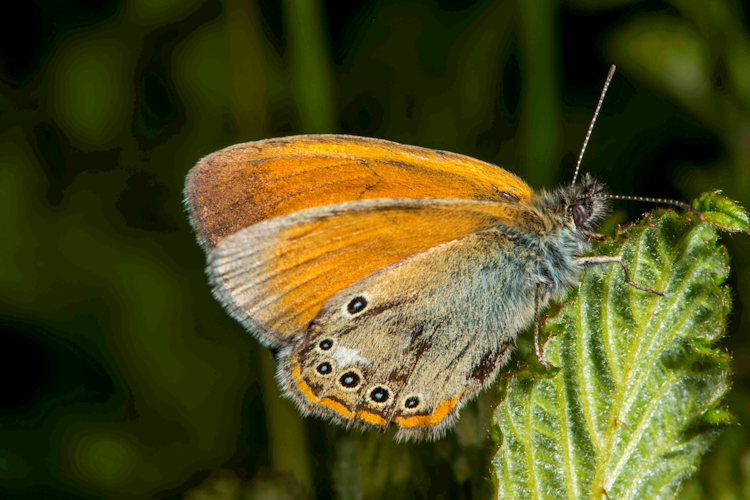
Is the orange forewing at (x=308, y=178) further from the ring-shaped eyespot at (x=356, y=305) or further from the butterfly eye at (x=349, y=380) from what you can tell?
the butterfly eye at (x=349, y=380)

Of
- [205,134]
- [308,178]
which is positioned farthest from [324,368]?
[205,134]

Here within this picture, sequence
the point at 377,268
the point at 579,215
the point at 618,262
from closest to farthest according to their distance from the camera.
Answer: the point at 618,262
the point at 377,268
the point at 579,215

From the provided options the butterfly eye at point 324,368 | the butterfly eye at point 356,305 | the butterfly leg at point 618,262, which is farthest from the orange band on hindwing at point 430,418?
the butterfly leg at point 618,262

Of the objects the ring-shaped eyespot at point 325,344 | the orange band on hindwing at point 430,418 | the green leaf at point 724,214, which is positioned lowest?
the orange band on hindwing at point 430,418

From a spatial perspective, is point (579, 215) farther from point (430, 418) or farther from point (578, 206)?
point (430, 418)

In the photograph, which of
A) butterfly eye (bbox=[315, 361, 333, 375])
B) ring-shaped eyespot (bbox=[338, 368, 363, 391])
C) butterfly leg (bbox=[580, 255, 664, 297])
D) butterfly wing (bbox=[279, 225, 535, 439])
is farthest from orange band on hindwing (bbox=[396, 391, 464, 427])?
butterfly leg (bbox=[580, 255, 664, 297])

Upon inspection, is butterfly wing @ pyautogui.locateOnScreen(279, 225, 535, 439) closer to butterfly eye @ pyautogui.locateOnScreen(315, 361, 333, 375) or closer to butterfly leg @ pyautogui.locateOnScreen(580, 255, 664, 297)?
butterfly eye @ pyautogui.locateOnScreen(315, 361, 333, 375)
